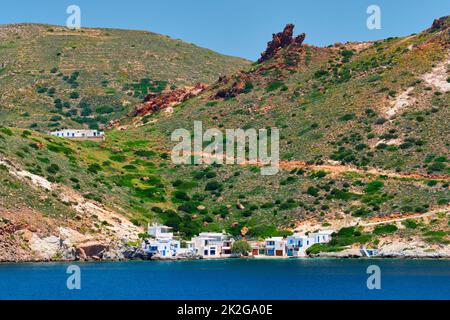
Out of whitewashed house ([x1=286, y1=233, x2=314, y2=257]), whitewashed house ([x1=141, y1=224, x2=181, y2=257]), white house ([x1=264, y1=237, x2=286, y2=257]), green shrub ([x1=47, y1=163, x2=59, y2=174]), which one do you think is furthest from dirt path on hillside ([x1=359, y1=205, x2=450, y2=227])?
green shrub ([x1=47, y1=163, x2=59, y2=174])

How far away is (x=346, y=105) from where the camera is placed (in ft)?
625

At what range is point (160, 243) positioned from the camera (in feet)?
458

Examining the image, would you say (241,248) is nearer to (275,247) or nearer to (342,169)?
(275,247)

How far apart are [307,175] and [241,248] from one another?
86.1 feet

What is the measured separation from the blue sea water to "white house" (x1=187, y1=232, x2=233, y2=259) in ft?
33.2

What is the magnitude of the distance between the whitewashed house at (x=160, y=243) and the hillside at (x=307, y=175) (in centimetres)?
392

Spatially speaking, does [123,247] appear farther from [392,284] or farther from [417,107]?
[417,107]

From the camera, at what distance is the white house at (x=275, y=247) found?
466 ft

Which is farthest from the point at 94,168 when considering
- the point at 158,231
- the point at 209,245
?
the point at 209,245

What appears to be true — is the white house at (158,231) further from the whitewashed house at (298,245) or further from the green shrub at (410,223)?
the green shrub at (410,223)
